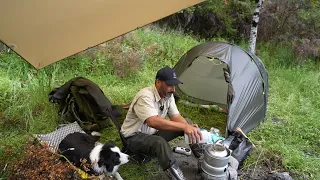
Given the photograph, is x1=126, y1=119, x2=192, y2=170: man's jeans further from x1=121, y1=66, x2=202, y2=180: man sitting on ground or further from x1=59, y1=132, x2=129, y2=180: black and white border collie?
x1=59, y1=132, x2=129, y2=180: black and white border collie

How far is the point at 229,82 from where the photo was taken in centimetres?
352

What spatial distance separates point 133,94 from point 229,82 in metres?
1.80

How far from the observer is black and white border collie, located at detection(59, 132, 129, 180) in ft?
8.09

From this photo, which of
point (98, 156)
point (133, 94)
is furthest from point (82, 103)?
point (98, 156)

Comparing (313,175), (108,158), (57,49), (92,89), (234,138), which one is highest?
(57,49)

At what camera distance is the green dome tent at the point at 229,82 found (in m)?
3.56

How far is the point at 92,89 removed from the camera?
→ 11.9 feet

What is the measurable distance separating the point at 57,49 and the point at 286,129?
10.7 ft

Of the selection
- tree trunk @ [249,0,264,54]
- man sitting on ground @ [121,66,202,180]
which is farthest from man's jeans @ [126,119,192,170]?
tree trunk @ [249,0,264,54]

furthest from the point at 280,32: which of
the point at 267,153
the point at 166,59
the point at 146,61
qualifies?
the point at 267,153

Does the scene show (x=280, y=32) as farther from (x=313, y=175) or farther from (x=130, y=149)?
(x=130, y=149)

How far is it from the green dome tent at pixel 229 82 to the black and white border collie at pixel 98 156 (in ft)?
4.50

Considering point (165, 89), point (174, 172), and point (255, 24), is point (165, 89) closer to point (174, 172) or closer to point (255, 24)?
point (174, 172)

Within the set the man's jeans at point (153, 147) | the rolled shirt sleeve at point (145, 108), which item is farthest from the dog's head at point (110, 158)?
the rolled shirt sleeve at point (145, 108)
